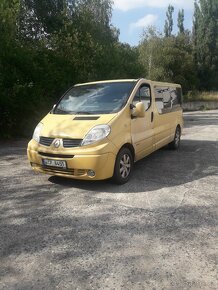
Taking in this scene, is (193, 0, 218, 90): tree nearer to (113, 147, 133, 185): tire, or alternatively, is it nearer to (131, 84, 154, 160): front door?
(131, 84, 154, 160): front door

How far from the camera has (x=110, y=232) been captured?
13.2ft

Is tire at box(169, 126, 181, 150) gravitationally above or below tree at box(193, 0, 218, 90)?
below

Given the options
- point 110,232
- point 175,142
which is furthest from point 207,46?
point 110,232

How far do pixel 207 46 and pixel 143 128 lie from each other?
4479 cm

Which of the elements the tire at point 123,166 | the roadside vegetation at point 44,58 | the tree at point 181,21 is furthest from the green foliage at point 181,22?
the tire at point 123,166

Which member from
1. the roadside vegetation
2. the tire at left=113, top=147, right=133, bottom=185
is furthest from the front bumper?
the roadside vegetation

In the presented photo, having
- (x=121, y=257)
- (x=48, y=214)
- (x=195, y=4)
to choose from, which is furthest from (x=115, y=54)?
(x=195, y=4)

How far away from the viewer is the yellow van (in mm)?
5340

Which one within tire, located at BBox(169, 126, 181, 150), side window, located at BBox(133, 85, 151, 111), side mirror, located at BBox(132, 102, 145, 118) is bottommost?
tire, located at BBox(169, 126, 181, 150)

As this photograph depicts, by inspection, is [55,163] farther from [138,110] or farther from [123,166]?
[138,110]

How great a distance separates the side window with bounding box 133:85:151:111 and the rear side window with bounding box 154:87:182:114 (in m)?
0.42

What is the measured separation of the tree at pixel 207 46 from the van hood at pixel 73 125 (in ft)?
146

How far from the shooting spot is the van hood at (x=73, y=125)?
5.46 m

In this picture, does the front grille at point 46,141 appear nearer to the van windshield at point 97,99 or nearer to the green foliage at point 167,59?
the van windshield at point 97,99
